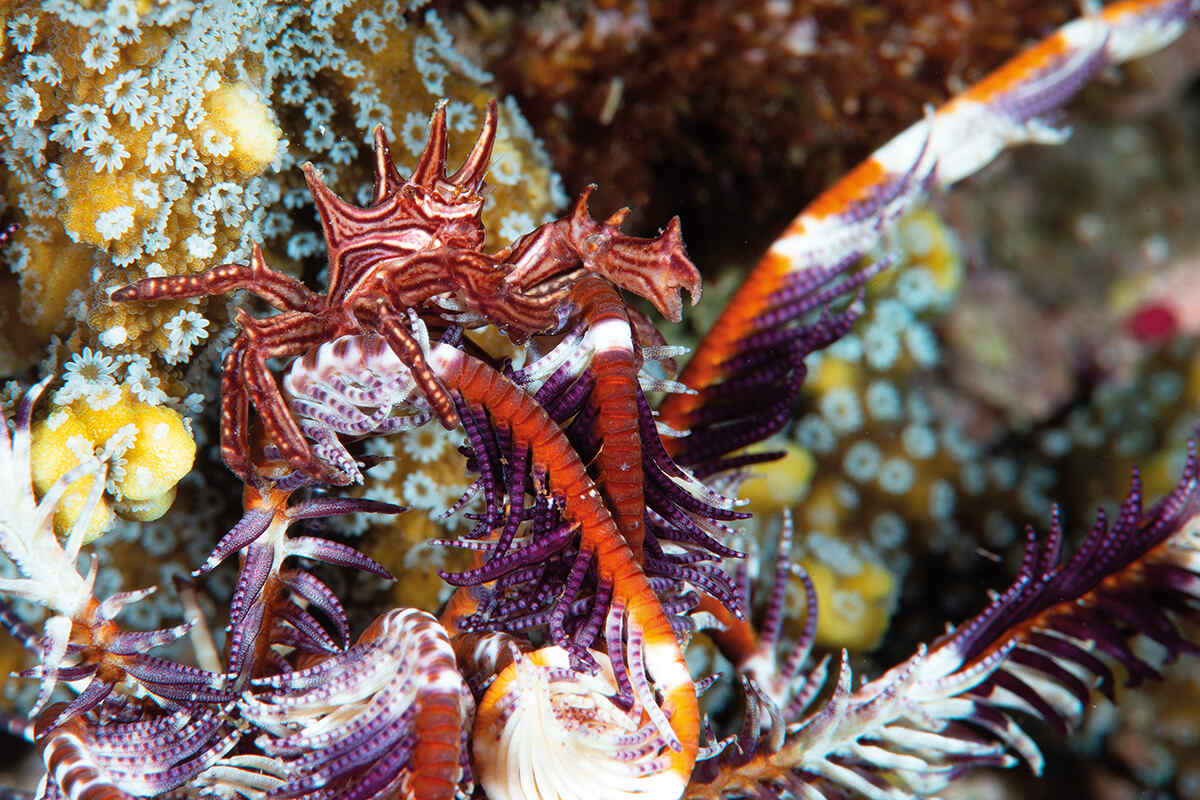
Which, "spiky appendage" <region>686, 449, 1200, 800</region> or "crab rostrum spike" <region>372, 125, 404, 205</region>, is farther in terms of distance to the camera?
"spiky appendage" <region>686, 449, 1200, 800</region>

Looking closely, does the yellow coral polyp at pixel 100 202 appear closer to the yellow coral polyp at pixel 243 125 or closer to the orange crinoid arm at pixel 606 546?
the yellow coral polyp at pixel 243 125

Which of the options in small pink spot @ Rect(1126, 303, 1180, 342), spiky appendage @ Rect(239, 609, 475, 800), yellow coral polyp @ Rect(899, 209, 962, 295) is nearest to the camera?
spiky appendage @ Rect(239, 609, 475, 800)

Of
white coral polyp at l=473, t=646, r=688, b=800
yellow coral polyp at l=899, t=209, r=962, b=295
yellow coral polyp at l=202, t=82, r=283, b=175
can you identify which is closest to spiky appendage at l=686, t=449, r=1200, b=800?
white coral polyp at l=473, t=646, r=688, b=800

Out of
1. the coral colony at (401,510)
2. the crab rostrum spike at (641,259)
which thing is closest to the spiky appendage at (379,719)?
the coral colony at (401,510)

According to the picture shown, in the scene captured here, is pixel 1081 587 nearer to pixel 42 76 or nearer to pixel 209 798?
pixel 209 798

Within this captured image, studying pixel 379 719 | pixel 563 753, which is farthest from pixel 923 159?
pixel 379 719

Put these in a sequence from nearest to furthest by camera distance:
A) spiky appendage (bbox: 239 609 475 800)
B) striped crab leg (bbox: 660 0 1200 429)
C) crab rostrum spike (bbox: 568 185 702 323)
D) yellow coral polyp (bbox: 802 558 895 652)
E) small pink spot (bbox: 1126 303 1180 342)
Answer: spiky appendage (bbox: 239 609 475 800)
crab rostrum spike (bbox: 568 185 702 323)
striped crab leg (bbox: 660 0 1200 429)
yellow coral polyp (bbox: 802 558 895 652)
small pink spot (bbox: 1126 303 1180 342)

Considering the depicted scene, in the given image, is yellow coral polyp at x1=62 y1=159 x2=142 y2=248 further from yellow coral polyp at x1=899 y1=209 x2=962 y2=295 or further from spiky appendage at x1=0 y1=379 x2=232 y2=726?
yellow coral polyp at x1=899 y1=209 x2=962 y2=295

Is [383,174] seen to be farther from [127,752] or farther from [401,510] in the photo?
[127,752]
